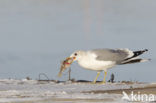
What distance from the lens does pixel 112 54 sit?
1160cm

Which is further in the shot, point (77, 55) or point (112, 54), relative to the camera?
point (77, 55)

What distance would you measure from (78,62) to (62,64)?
70 cm

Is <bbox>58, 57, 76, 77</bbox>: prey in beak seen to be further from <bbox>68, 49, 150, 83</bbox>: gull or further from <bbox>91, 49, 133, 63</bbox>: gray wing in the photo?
<bbox>91, 49, 133, 63</bbox>: gray wing

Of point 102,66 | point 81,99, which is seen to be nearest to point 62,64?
point 102,66

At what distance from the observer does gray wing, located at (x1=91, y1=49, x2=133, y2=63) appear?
11.3 meters

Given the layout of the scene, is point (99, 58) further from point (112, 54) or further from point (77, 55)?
point (77, 55)

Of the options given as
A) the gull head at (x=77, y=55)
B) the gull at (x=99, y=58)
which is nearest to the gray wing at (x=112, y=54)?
the gull at (x=99, y=58)

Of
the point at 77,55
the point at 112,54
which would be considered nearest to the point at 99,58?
the point at 112,54

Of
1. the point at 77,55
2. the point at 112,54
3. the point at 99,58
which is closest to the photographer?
the point at 99,58

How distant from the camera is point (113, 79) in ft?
39.2

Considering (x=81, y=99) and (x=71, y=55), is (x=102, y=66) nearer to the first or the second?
(x=71, y=55)

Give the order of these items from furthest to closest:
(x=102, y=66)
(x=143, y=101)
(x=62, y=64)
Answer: (x=62, y=64) < (x=102, y=66) < (x=143, y=101)

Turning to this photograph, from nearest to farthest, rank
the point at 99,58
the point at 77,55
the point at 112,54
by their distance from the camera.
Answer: the point at 99,58 < the point at 112,54 < the point at 77,55

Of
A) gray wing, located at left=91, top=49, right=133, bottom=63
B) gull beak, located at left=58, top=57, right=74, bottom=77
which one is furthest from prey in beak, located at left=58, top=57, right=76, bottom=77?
gray wing, located at left=91, top=49, right=133, bottom=63
